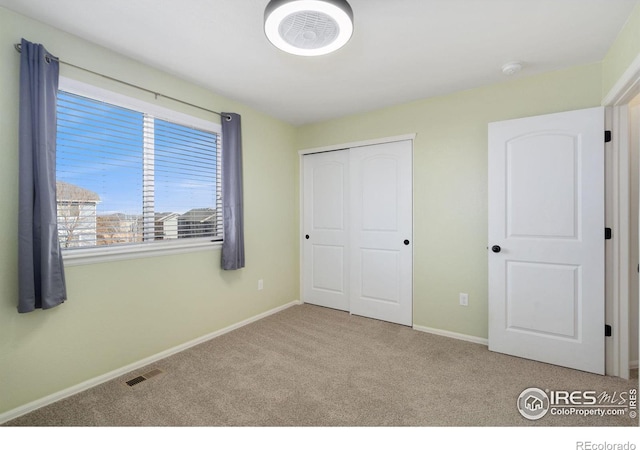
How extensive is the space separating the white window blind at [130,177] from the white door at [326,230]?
1.30 meters

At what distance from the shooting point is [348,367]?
2371 millimetres

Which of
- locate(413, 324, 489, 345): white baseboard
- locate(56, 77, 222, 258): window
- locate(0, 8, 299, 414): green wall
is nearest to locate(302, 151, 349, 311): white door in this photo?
locate(0, 8, 299, 414): green wall

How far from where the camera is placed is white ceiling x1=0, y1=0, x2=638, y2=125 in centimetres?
174

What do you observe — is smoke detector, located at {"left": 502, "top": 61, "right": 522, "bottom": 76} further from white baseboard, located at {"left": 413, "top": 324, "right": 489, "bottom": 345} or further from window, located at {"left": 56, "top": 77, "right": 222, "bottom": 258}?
window, located at {"left": 56, "top": 77, "right": 222, "bottom": 258}

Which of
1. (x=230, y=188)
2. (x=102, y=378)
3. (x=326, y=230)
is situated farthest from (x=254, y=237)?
(x=102, y=378)

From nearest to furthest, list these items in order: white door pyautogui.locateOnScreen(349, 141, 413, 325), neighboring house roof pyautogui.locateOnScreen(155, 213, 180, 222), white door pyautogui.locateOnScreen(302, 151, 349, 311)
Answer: neighboring house roof pyautogui.locateOnScreen(155, 213, 180, 222) → white door pyautogui.locateOnScreen(349, 141, 413, 325) → white door pyautogui.locateOnScreen(302, 151, 349, 311)

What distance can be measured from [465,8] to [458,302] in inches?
95.0

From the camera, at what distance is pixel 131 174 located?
7.72 feet

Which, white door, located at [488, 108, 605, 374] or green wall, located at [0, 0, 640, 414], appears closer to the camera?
green wall, located at [0, 0, 640, 414]

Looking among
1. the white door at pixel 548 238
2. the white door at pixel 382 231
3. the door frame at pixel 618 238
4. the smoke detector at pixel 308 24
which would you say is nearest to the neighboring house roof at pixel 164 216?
the smoke detector at pixel 308 24

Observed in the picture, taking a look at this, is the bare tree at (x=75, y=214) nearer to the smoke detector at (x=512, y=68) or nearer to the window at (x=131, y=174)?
the window at (x=131, y=174)

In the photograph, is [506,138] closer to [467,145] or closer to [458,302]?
[467,145]

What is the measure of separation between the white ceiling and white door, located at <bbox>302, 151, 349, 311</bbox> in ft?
3.65

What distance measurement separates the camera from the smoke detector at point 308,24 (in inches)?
56.1
